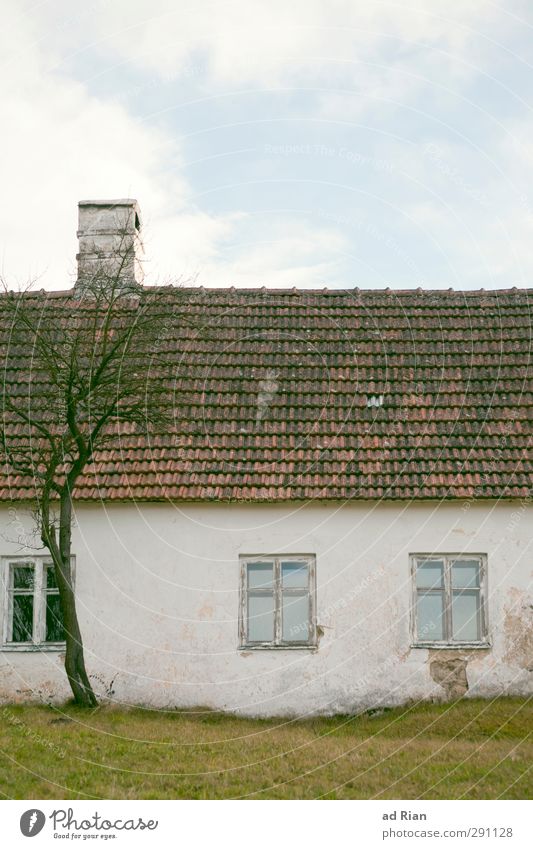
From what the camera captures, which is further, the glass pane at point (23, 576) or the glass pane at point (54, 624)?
the glass pane at point (23, 576)

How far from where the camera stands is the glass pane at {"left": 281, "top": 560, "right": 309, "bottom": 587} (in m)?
14.2

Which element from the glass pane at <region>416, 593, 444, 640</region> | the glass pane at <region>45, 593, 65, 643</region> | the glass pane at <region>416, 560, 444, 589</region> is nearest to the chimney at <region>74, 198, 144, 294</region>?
the glass pane at <region>45, 593, 65, 643</region>

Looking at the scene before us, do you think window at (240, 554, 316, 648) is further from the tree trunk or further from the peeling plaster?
the peeling plaster

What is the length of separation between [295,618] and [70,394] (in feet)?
14.9

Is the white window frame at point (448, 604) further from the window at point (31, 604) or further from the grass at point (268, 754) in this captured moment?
the window at point (31, 604)

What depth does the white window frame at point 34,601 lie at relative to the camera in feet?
46.8

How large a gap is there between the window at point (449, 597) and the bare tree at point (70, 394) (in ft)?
14.5

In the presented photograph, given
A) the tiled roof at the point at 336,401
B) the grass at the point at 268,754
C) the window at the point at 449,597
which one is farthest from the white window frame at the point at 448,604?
the tiled roof at the point at 336,401

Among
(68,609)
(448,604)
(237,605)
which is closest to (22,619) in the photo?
(68,609)

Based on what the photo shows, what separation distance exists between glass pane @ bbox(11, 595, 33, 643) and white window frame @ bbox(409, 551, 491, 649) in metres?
5.54

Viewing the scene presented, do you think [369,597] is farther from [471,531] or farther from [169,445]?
[169,445]

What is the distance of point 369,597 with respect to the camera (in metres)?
14.0

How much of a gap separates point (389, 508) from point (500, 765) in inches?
188
